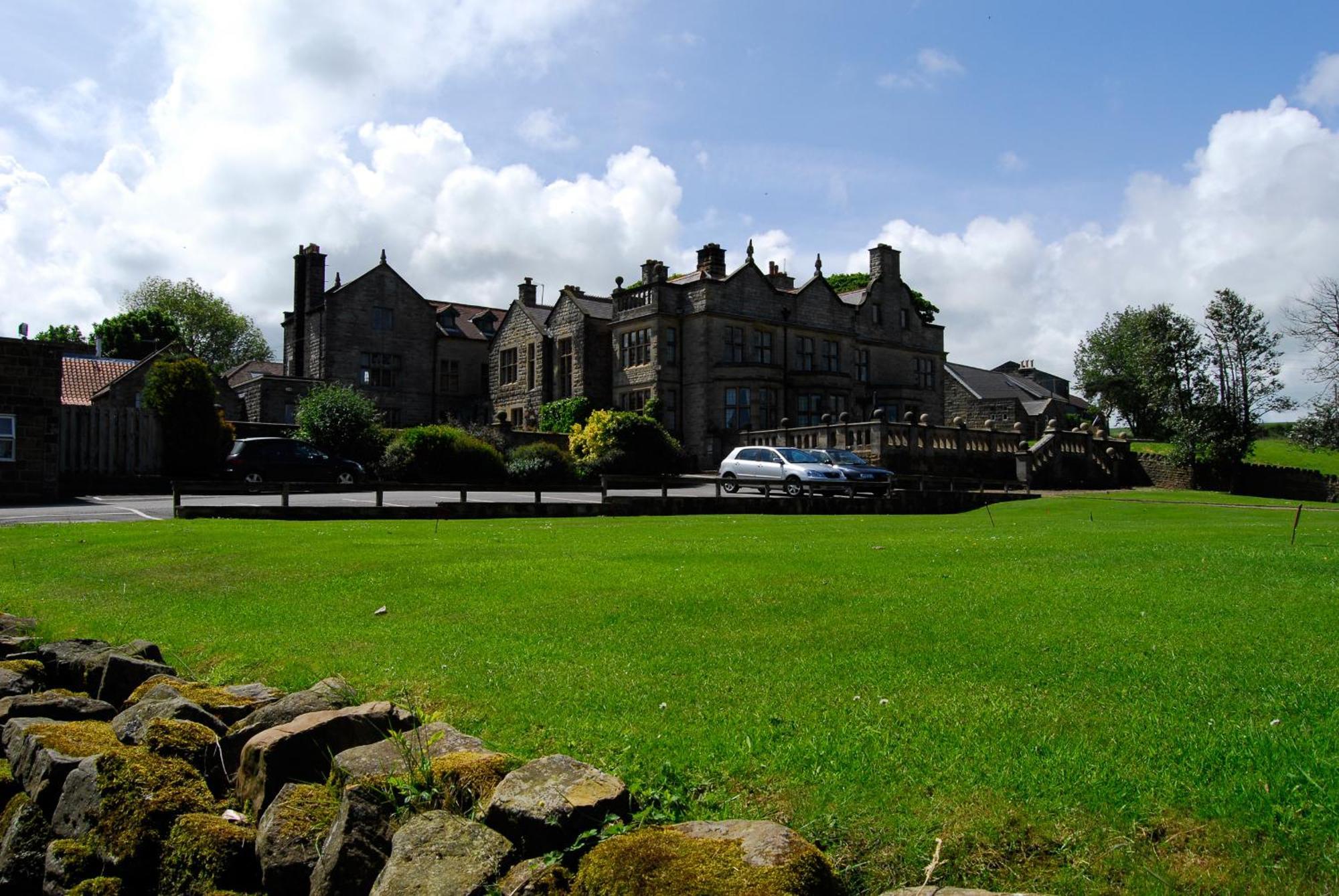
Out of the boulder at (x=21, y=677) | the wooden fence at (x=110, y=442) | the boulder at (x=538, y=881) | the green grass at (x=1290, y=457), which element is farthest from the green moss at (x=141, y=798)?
the green grass at (x=1290, y=457)

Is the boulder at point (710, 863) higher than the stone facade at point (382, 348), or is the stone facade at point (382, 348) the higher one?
the stone facade at point (382, 348)

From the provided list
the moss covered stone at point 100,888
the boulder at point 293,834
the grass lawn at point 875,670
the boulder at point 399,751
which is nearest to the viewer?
the grass lawn at point 875,670

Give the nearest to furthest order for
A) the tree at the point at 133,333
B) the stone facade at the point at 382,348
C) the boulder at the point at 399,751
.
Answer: the boulder at the point at 399,751, the stone facade at the point at 382,348, the tree at the point at 133,333

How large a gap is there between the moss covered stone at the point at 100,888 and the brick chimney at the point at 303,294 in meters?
58.7

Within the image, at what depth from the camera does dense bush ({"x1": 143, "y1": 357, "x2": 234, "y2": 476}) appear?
37.5m

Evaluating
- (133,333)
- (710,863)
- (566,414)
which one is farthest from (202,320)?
(710,863)

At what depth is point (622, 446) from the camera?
44.6m

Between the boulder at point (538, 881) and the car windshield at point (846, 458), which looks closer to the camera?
the boulder at point (538, 881)

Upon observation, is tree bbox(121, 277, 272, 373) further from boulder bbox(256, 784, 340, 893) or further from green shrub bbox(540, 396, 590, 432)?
boulder bbox(256, 784, 340, 893)

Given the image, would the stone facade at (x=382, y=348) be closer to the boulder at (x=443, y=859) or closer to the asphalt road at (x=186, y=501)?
the asphalt road at (x=186, y=501)

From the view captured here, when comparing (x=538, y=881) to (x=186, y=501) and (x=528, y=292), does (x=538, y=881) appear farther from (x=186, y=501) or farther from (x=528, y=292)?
(x=528, y=292)

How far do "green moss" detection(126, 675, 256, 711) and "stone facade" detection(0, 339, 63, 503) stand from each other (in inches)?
1111

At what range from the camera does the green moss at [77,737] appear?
255 inches

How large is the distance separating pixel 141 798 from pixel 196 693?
1.32 m
